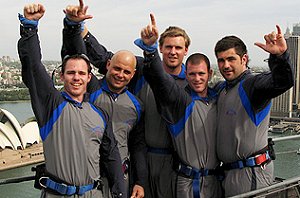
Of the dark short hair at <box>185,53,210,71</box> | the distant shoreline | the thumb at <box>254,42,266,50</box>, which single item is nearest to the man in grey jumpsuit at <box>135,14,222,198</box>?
the dark short hair at <box>185,53,210,71</box>

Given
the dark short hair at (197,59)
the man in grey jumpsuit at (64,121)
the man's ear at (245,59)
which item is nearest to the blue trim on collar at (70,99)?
the man in grey jumpsuit at (64,121)

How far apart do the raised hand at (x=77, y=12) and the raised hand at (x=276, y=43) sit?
2.79ft

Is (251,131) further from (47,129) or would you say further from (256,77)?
(47,129)

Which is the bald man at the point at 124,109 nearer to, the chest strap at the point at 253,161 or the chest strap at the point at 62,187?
the chest strap at the point at 62,187

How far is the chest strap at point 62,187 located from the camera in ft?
5.46

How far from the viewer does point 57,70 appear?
1866 mm

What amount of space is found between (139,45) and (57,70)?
1.33ft

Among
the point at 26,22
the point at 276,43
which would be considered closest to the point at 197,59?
the point at 276,43

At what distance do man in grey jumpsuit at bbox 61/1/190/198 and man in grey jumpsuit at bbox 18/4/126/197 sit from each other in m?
0.48

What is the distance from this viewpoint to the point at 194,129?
6.70 ft

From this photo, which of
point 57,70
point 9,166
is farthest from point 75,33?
point 9,166

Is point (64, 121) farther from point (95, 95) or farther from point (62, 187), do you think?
point (95, 95)

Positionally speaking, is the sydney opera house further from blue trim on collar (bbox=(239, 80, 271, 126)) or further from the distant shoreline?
blue trim on collar (bbox=(239, 80, 271, 126))

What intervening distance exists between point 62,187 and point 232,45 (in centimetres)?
108
